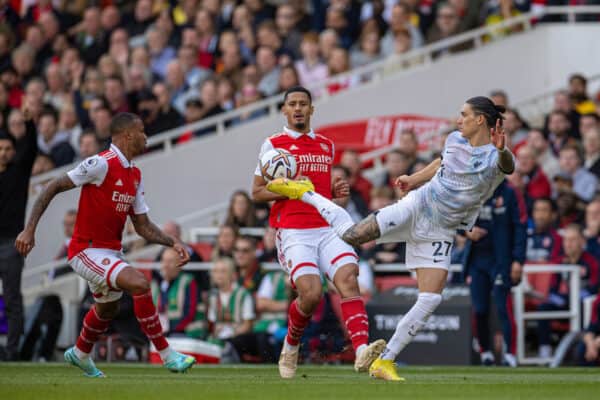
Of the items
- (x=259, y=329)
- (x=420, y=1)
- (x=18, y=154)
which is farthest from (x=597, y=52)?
(x=18, y=154)

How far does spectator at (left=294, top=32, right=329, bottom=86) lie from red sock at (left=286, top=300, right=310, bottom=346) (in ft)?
35.7

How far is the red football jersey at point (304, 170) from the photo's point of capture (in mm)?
12555

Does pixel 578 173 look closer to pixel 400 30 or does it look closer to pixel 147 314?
pixel 400 30

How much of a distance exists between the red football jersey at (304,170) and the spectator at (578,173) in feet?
24.5

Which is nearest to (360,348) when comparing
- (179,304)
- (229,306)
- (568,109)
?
(229,306)

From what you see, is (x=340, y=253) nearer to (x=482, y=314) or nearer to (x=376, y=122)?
(x=482, y=314)

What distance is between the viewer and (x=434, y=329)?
55.8ft

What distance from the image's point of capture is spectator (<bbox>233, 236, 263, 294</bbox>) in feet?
58.9

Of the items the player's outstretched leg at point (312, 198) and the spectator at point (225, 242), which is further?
the spectator at point (225, 242)

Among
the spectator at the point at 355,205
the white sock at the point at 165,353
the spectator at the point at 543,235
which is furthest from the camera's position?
the spectator at the point at 355,205

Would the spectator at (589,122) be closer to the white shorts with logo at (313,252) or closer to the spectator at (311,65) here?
the spectator at (311,65)

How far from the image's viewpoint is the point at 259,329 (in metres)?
17.6

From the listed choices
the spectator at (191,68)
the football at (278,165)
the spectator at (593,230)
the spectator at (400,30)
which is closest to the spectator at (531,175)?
the spectator at (593,230)

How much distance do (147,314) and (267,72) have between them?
11.2 meters
